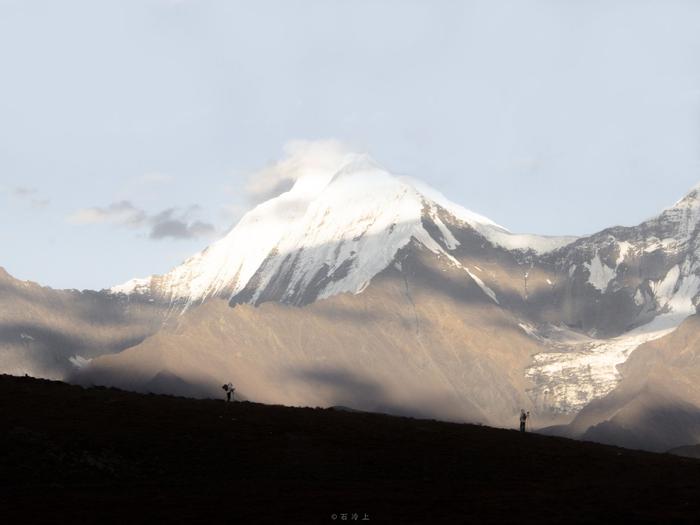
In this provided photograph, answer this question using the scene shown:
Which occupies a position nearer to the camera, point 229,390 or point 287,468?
point 287,468

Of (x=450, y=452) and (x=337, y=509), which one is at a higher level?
(x=450, y=452)

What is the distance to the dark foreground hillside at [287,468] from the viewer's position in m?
69.5

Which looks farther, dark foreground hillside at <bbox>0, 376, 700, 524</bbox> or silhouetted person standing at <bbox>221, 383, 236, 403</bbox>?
silhouetted person standing at <bbox>221, 383, 236, 403</bbox>

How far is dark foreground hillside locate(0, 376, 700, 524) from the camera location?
69500mm

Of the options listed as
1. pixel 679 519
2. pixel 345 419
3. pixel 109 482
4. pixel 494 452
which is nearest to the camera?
pixel 679 519

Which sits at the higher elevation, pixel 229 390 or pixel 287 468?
pixel 229 390

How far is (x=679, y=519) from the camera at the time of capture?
67.1m

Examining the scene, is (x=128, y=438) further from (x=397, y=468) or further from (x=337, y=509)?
(x=337, y=509)

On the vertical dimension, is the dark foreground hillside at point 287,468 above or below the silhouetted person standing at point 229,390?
below

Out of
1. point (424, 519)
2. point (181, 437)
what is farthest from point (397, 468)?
point (424, 519)

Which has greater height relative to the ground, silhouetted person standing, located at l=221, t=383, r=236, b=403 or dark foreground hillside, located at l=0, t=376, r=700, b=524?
silhouetted person standing, located at l=221, t=383, r=236, b=403

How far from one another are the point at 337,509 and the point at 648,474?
27.1 m

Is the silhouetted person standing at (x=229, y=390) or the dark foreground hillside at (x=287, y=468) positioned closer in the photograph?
the dark foreground hillside at (x=287, y=468)

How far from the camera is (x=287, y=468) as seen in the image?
86500mm
